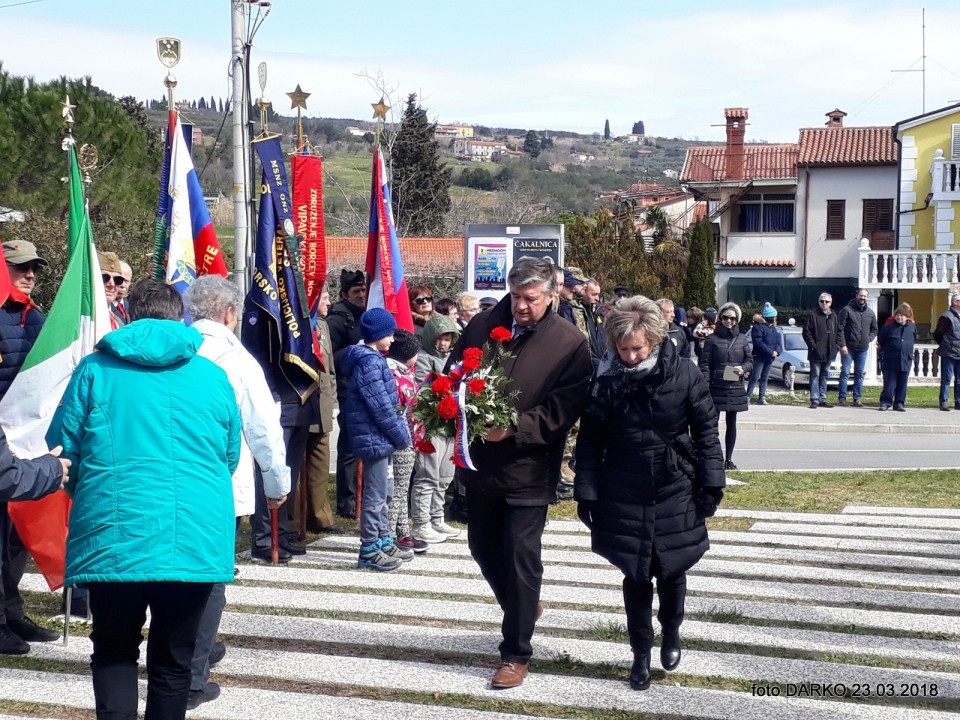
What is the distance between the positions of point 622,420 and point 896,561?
3.88 metres

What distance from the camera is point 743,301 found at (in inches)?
1907

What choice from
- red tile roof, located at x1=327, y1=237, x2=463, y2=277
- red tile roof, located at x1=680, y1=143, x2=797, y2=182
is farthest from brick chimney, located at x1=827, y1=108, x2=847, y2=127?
red tile roof, located at x1=327, y1=237, x2=463, y2=277

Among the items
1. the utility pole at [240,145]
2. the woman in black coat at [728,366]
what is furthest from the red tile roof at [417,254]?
the woman in black coat at [728,366]

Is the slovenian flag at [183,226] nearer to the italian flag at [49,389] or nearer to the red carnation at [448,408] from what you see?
the italian flag at [49,389]

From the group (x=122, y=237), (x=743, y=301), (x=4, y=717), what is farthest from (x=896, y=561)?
(x=743, y=301)

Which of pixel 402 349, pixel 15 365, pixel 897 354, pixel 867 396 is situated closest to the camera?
pixel 15 365

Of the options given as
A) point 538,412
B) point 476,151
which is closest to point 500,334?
point 538,412

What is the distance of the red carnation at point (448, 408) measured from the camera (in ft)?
19.1

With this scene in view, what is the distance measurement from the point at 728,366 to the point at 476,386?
797cm

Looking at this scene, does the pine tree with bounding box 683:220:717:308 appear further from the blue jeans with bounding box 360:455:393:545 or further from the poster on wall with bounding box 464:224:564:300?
the blue jeans with bounding box 360:455:393:545

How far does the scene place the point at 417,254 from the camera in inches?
1937

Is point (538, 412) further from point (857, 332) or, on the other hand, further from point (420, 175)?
point (420, 175)

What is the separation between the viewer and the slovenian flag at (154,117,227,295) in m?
9.87

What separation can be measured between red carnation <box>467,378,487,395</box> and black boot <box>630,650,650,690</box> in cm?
150
